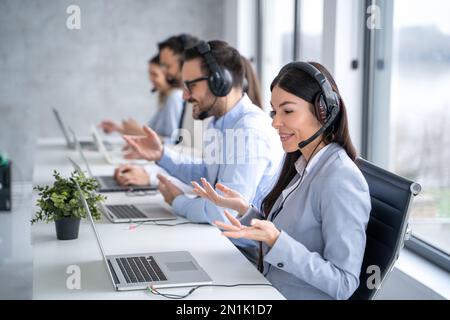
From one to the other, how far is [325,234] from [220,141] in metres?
1.09

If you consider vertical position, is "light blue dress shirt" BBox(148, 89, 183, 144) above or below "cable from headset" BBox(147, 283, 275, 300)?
above

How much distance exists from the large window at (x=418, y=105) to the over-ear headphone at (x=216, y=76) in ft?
2.84

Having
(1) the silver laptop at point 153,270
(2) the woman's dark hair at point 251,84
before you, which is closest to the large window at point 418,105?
(2) the woman's dark hair at point 251,84

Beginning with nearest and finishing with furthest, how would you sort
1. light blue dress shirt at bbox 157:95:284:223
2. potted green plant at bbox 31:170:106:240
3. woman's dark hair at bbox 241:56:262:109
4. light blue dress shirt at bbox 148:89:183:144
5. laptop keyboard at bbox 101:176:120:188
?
1. potted green plant at bbox 31:170:106:240
2. light blue dress shirt at bbox 157:95:284:223
3. woman's dark hair at bbox 241:56:262:109
4. laptop keyboard at bbox 101:176:120:188
5. light blue dress shirt at bbox 148:89:183:144

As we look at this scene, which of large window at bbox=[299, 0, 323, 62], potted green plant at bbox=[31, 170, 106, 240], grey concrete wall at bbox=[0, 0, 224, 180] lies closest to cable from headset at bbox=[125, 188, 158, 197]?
potted green plant at bbox=[31, 170, 106, 240]

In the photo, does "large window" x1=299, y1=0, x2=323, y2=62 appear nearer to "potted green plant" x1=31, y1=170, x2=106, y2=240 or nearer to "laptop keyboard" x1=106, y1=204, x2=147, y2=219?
"laptop keyboard" x1=106, y1=204, x2=147, y2=219

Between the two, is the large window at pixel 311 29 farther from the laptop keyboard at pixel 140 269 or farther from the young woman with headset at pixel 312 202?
the laptop keyboard at pixel 140 269

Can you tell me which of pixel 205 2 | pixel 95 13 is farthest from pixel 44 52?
pixel 205 2

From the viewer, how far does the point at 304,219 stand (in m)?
1.68

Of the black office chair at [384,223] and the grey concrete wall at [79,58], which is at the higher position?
the grey concrete wall at [79,58]

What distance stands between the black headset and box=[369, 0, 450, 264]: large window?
1056 millimetres

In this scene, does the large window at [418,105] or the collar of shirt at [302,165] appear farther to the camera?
the large window at [418,105]

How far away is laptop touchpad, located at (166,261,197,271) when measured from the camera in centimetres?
169

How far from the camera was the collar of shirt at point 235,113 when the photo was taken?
2578 mm
